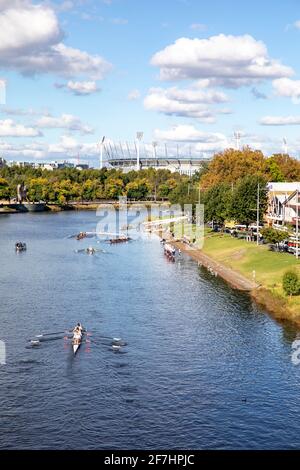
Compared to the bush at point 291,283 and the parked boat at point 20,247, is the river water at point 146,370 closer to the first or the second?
Answer: the bush at point 291,283

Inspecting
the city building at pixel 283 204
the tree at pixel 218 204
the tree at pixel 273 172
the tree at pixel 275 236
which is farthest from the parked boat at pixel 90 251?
the tree at pixel 273 172

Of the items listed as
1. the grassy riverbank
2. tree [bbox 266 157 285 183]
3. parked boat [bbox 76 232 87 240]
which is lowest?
the grassy riverbank

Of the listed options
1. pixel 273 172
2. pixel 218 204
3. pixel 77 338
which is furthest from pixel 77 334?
pixel 273 172

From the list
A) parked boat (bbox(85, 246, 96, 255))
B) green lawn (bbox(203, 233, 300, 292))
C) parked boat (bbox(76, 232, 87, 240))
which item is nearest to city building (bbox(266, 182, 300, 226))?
green lawn (bbox(203, 233, 300, 292))

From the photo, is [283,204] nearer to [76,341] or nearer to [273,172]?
[273,172]

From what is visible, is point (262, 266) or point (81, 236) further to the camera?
point (81, 236)

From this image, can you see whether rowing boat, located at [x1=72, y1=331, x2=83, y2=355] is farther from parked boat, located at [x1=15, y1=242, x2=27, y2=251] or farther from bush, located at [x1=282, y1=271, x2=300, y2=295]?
parked boat, located at [x1=15, y1=242, x2=27, y2=251]
